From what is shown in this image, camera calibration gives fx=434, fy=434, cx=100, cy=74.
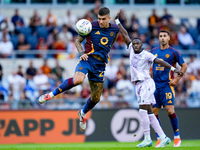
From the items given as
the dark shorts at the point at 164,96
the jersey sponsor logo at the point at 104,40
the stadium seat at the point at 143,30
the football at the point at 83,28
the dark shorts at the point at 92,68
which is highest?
the football at the point at 83,28

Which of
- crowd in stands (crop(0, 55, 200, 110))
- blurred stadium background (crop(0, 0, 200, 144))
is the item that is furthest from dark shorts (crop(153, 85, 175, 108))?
crowd in stands (crop(0, 55, 200, 110))

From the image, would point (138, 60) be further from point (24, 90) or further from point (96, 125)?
point (24, 90)

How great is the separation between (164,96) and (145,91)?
1138 millimetres

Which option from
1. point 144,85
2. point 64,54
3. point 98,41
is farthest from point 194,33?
point 98,41

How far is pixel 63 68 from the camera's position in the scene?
61.1 ft

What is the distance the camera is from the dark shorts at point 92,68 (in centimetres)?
1012

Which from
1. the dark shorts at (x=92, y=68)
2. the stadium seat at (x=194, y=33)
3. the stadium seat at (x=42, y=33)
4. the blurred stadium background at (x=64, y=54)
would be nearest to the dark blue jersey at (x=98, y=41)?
the dark shorts at (x=92, y=68)

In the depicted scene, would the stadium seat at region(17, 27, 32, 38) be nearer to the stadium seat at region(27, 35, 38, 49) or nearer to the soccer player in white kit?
the stadium seat at region(27, 35, 38, 49)

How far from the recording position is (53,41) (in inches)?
765

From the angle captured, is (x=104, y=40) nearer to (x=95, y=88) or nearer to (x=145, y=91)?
(x=95, y=88)

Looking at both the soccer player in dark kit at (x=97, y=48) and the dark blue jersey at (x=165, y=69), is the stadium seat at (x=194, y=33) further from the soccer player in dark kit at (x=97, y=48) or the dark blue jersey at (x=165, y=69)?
the soccer player in dark kit at (x=97, y=48)

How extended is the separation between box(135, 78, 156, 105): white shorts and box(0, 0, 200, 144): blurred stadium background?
4.85 metres

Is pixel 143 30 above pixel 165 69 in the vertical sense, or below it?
above

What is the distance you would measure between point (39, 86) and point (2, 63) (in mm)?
2625
